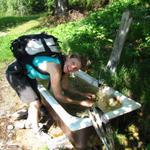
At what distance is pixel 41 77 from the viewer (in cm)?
595

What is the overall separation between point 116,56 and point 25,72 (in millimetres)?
1667

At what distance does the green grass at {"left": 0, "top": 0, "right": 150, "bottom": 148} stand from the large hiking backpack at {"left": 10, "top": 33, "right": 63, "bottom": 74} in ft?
3.96

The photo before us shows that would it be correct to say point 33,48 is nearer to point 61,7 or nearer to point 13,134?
point 13,134

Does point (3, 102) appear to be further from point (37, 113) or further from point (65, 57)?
point (65, 57)

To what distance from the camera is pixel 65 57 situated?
5.79 meters

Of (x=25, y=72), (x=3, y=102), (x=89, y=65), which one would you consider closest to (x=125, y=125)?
(x=25, y=72)

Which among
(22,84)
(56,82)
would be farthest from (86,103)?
(22,84)

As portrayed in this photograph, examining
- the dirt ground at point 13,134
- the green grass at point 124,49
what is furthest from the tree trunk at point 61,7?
the dirt ground at point 13,134

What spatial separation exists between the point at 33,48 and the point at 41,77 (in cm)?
44

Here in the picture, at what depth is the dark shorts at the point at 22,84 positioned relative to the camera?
20.3 ft

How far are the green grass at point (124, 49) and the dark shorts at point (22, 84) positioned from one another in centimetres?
123

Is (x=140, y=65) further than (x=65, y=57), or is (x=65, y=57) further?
(x=140, y=65)

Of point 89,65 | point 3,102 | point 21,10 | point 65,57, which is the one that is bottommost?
point 21,10

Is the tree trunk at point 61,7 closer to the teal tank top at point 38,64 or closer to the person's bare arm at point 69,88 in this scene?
the person's bare arm at point 69,88
